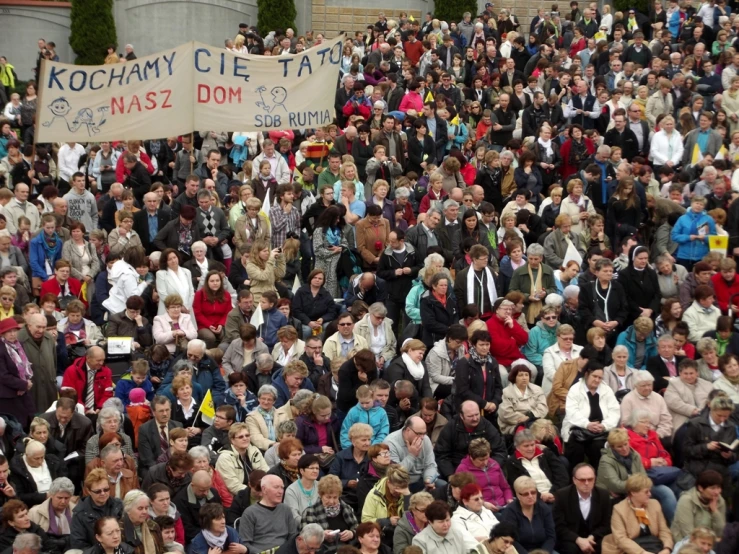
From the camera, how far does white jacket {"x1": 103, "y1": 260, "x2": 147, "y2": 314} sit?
14836mm

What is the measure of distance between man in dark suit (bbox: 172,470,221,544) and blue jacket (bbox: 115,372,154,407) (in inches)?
70.6

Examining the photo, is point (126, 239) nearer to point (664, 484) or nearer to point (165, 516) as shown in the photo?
point (165, 516)

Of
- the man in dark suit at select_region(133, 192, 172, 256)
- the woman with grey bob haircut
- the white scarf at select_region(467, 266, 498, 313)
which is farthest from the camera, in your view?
the man in dark suit at select_region(133, 192, 172, 256)

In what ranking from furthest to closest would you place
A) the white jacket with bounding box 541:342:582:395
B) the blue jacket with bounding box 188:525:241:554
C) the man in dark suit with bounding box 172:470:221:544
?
the white jacket with bounding box 541:342:582:395
the man in dark suit with bounding box 172:470:221:544
the blue jacket with bounding box 188:525:241:554

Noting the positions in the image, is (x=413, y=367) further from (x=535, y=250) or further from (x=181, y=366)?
(x=535, y=250)

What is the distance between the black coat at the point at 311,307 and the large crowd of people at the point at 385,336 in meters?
0.02

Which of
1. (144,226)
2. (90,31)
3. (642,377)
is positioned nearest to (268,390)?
(642,377)

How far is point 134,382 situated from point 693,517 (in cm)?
530

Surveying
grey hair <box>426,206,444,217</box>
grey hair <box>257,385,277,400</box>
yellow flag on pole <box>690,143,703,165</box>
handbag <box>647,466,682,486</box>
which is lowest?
handbag <box>647,466,682,486</box>

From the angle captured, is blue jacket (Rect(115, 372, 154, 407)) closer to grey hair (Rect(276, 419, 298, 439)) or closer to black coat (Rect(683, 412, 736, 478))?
grey hair (Rect(276, 419, 298, 439))

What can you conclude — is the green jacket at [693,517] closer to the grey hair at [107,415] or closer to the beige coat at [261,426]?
the beige coat at [261,426]

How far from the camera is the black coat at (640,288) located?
15.4 metres

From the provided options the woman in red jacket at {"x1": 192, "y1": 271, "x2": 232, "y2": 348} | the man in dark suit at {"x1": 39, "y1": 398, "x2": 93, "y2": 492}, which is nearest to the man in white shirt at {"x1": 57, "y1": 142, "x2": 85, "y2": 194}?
the woman in red jacket at {"x1": 192, "y1": 271, "x2": 232, "y2": 348}

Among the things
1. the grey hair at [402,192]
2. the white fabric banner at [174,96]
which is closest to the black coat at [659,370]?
the grey hair at [402,192]
